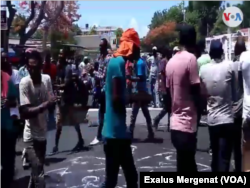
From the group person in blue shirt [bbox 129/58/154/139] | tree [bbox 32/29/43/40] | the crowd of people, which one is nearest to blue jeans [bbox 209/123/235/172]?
the crowd of people

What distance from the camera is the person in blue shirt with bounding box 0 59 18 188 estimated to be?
5.41m

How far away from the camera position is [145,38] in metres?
6.00

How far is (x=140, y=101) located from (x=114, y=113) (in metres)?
1.75

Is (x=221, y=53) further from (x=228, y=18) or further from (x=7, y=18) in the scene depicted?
(x=7, y=18)

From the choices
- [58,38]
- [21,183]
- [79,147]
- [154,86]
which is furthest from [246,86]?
[154,86]

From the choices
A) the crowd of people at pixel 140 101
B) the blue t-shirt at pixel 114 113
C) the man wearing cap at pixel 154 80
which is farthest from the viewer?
the man wearing cap at pixel 154 80

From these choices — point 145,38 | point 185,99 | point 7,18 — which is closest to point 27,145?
point 185,99

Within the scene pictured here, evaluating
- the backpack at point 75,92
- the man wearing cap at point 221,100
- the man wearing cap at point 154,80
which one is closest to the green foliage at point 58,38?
the backpack at point 75,92

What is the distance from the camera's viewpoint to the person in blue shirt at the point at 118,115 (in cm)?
429

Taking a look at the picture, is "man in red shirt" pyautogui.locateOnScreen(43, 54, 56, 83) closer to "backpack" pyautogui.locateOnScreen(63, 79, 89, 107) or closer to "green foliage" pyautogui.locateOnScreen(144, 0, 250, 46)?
"backpack" pyautogui.locateOnScreen(63, 79, 89, 107)

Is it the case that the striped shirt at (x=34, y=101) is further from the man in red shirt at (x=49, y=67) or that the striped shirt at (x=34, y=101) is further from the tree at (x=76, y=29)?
the tree at (x=76, y=29)

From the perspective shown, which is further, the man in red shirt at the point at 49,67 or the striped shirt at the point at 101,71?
the striped shirt at the point at 101,71

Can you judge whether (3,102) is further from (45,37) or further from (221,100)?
(221,100)
